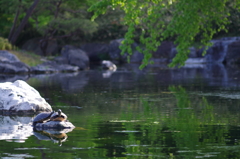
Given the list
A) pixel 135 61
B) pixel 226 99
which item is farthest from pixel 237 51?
pixel 226 99

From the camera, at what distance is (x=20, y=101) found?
13906 millimetres

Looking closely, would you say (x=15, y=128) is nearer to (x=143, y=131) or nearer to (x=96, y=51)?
(x=143, y=131)

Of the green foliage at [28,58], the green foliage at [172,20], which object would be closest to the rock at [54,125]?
the green foliage at [172,20]

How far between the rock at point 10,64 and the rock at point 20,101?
2198 cm

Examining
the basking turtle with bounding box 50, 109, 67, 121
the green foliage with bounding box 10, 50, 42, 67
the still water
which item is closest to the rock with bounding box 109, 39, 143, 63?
the green foliage with bounding box 10, 50, 42, 67

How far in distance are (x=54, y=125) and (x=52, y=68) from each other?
94.1 feet

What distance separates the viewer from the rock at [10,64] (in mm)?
35997

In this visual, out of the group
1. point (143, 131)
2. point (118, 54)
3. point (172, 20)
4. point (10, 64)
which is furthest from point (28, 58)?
point (143, 131)

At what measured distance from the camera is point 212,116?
12.8 metres

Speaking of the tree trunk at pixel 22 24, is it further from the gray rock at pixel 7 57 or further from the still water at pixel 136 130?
the still water at pixel 136 130

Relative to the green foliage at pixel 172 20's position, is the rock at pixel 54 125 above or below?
below

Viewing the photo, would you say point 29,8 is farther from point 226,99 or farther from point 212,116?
point 212,116

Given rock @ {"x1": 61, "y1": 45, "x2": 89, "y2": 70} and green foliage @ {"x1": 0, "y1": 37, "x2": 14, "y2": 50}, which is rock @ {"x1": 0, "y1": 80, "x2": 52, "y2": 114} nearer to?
green foliage @ {"x1": 0, "y1": 37, "x2": 14, "y2": 50}

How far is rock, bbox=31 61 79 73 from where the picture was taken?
38.4 meters
